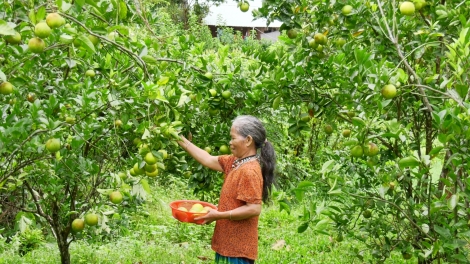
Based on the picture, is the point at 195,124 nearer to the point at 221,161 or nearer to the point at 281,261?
the point at 221,161

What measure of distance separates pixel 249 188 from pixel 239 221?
0.22 m

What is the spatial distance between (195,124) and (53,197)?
3.26 feet

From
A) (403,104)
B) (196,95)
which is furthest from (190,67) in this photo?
(403,104)

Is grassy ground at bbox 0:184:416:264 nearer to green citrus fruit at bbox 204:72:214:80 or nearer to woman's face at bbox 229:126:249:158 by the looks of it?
woman's face at bbox 229:126:249:158

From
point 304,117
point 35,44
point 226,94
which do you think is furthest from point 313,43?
point 35,44

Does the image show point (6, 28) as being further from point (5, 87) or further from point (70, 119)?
point (70, 119)

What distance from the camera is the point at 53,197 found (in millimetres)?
3451

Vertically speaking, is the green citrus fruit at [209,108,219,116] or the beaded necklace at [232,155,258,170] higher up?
the green citrus fruit at [209,108,219,116]

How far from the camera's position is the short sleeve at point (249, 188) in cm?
292

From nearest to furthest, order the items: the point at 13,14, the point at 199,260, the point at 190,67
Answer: the point at 13,14 → the point at 190,67 → the point at 199,260

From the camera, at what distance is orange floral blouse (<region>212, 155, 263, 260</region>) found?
2.95 m

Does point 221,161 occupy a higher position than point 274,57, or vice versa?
point 274,57

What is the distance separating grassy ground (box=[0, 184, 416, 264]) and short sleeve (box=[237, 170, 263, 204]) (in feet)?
4.62

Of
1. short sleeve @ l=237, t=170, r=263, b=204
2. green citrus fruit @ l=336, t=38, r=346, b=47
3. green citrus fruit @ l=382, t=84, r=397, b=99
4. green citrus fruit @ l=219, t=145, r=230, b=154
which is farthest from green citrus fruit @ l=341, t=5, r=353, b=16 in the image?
green citrus fruit @ l=219, t=145, r=230, b=154
